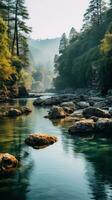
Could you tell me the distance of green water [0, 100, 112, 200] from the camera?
1366 cm

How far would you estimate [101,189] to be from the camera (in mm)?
14047

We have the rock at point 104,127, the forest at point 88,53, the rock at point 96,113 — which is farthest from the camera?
the forest at point 88,53

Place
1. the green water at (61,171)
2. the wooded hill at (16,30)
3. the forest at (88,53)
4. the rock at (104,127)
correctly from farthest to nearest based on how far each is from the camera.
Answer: the forest at (88,53), the wooded hill at (16,30), the rock at (104,127), the green water at (61,171)

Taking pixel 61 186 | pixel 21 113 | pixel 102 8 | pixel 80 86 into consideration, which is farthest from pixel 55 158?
pixel 102 8

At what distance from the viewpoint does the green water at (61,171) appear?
538 inches

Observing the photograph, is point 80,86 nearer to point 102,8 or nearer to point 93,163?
point 102,8

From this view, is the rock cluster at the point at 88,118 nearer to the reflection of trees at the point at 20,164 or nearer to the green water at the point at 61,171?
the green water at the point at 61,171


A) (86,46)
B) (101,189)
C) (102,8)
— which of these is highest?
(102,8)

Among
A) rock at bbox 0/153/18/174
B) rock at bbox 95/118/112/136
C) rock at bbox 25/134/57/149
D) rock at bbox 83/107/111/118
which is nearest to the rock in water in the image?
rock at bbox 95/118/112/136

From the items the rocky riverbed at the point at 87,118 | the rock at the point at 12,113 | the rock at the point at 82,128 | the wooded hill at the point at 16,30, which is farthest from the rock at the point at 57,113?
the wooded hill at the point at 16,30

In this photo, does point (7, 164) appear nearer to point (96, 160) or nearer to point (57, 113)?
point (96, 160)

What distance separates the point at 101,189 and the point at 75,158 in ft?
15.3

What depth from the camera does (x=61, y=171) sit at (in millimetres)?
16375

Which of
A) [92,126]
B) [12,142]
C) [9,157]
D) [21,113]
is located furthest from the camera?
[21,113]
